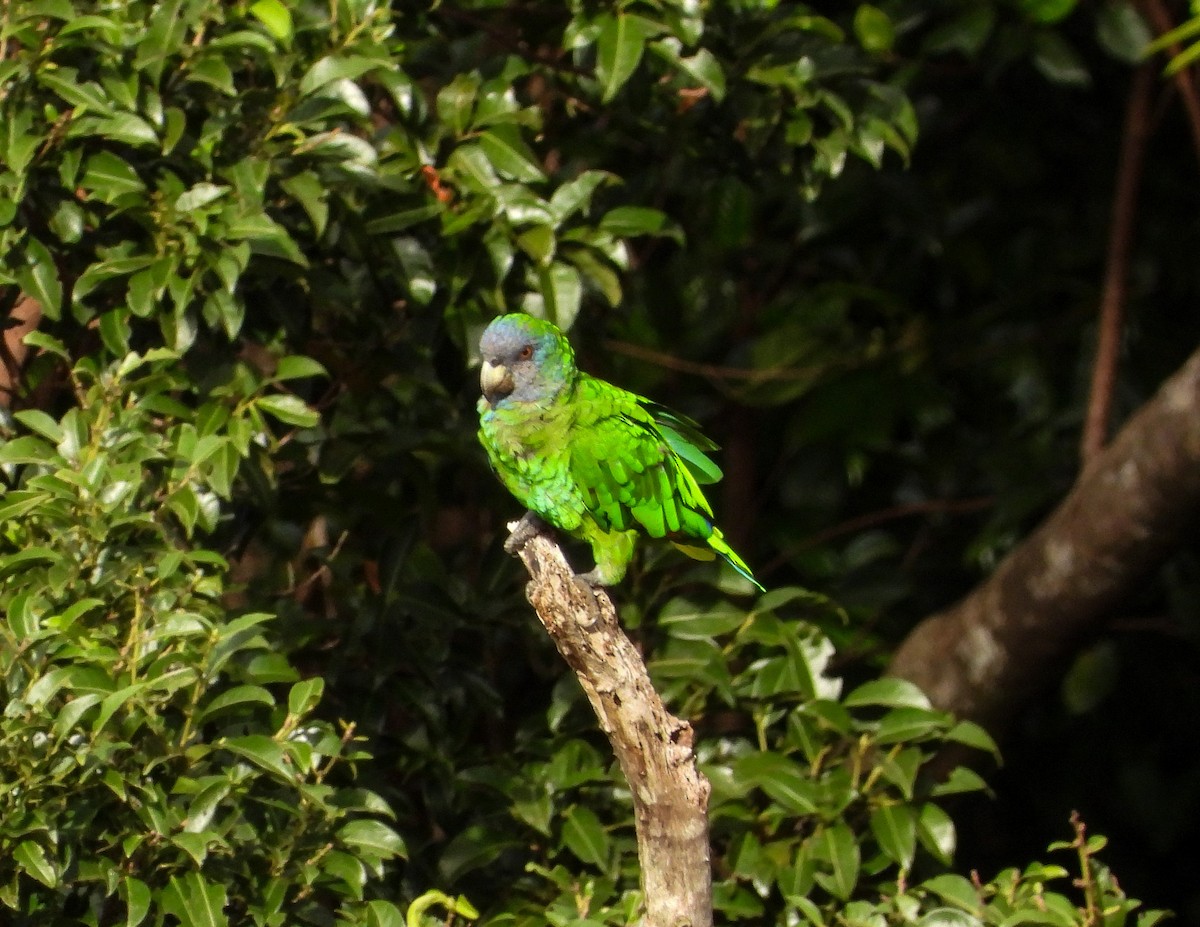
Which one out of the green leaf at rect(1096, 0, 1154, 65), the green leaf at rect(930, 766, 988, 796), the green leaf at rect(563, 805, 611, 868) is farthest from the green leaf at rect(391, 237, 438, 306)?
the green leaf at rect(1096, 0, 1154, 65)

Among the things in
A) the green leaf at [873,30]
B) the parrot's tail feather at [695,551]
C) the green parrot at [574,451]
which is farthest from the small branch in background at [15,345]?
the green leaf at [873,30]

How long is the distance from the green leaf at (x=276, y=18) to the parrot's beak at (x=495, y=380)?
63 cm

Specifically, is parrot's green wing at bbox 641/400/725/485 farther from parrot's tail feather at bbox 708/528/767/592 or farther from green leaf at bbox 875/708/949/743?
green leaf at bbox 875/708/949/743

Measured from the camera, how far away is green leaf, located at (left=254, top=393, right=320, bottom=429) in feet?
8.45

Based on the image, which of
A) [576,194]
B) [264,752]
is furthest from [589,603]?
[576,194]

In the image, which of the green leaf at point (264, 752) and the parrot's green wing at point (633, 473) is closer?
the green leaf at point (264, 752)

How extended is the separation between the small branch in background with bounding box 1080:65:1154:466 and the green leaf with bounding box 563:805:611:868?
1872mm

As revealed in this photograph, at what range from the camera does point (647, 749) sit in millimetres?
2277

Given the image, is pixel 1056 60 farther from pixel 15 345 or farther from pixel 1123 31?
pixel 15 345

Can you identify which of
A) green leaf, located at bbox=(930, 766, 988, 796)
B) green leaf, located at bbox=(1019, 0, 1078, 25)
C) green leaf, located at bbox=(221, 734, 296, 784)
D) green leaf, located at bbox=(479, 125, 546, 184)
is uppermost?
green leaf, located at bbox=(1019, 0, 1078, 25)

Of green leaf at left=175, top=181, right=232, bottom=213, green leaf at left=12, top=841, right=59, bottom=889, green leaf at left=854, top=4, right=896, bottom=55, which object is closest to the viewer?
green leaf at left=12, top=841, right=59, bottom=889

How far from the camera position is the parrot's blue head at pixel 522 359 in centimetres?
256

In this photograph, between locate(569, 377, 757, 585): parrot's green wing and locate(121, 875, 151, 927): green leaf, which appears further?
locate(569, 377, 757, 585): parrot's green wing

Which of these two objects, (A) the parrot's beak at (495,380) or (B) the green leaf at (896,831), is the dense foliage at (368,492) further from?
(A) the parrot's beak at (495,380)
